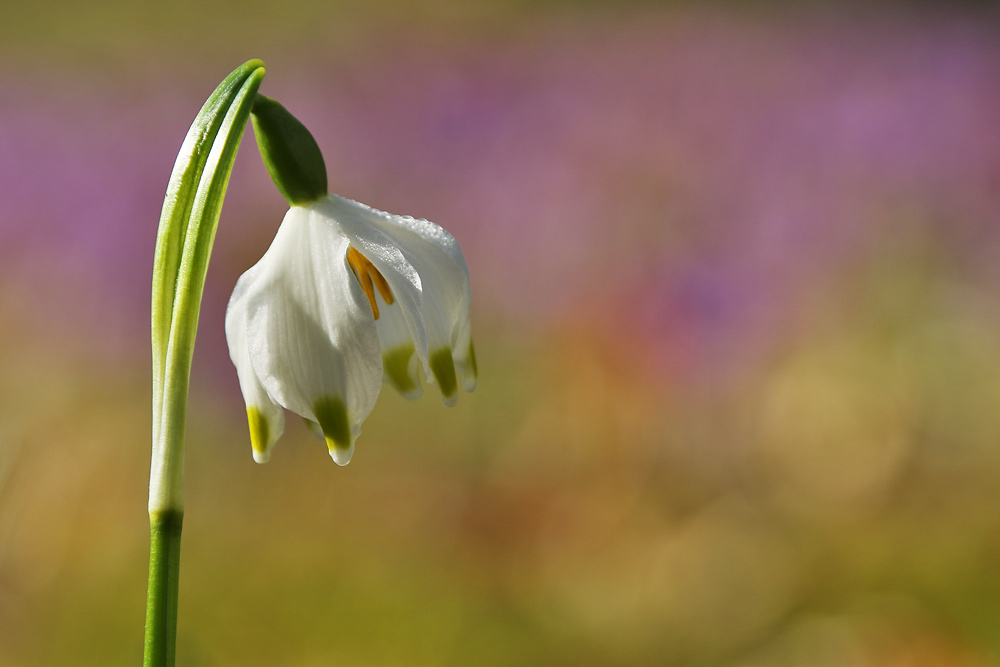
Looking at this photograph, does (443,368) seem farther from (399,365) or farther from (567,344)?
(567,344)

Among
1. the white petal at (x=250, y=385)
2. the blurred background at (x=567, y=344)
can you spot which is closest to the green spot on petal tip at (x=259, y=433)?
the white petal at (x=250, y=385)

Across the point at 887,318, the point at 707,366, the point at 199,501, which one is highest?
the point at 887,318

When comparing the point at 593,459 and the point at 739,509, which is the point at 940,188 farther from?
the point at 593,459

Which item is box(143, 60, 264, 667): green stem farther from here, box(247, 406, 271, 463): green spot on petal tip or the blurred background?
the blurred background

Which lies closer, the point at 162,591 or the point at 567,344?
the point at 162,591

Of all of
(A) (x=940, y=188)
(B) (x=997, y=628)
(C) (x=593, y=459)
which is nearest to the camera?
(B) (x=997, y=628)

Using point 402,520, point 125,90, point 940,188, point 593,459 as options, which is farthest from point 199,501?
point 940,188

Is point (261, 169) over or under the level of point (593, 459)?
over

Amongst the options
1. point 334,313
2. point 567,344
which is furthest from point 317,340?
point 567,344

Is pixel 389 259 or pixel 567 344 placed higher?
pixel 389 259
